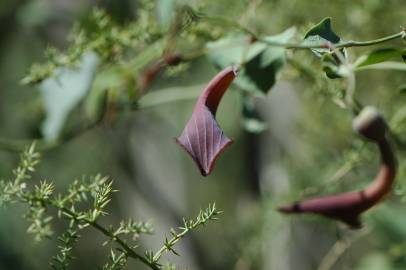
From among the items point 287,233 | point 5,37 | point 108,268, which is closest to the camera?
point 108,268

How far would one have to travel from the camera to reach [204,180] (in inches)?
79.0

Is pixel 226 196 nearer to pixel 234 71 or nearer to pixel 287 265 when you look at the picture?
pixel 287 265

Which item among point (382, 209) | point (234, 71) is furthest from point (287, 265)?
point (234, 71)

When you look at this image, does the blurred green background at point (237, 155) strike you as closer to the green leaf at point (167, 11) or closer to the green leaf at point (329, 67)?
the green leaf at point (167, 11)

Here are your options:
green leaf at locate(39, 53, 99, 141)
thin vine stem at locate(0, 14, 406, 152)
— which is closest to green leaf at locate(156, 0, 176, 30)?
thin vine stem at locate(0, 14, 406, 152)

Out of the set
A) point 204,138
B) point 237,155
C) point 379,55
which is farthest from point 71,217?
point 237,155

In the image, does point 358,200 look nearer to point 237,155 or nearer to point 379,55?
point 379,55

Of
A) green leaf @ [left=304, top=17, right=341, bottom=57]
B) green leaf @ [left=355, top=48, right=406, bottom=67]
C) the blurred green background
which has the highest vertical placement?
green leaf @ [left=304, top=17, right=341, bottom=57]

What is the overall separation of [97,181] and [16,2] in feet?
3.78

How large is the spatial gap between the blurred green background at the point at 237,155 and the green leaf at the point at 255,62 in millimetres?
115

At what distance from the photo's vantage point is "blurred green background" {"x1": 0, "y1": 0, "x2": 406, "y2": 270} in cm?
89

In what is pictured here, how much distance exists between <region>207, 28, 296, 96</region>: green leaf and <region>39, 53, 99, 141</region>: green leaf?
0.71 ft

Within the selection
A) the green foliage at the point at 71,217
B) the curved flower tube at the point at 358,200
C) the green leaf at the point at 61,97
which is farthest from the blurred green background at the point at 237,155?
the green foliage at the point at 71,217

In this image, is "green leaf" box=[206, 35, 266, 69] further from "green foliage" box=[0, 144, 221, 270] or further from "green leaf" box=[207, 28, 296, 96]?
"green foliage" box=[0, 144, 221, 270]
